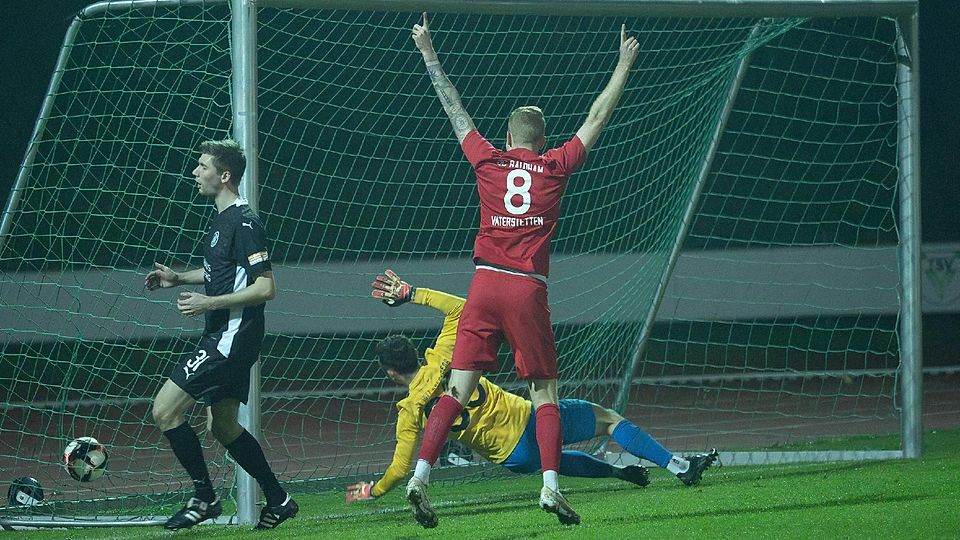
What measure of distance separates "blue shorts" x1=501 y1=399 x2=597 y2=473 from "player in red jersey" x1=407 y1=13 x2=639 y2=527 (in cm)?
77

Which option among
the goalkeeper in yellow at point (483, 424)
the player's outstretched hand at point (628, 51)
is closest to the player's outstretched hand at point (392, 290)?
the goalkeeper in yellow at point (483, 424)

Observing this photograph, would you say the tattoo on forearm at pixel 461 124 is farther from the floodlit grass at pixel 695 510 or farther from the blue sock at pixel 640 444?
the blue sock at pixel 640 444

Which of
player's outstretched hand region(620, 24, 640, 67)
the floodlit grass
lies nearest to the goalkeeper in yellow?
the floodlit grass

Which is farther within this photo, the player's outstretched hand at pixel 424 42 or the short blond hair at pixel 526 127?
the player's outstretched hand at pixel 424 42

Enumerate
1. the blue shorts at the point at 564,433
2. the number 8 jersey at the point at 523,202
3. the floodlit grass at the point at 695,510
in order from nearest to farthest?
1. the floodlit grass at the point at 695,510
2. the number 8 jersey at the point at 523,202
3. the blue shorts at the point at 564,433

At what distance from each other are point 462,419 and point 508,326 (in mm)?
858

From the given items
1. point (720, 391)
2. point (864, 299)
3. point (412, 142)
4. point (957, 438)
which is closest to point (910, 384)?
point (957, 438)

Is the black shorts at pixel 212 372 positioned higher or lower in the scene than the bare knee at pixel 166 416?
higher

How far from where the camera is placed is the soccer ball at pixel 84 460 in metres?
5.42

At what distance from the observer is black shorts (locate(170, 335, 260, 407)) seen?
4.64 metres

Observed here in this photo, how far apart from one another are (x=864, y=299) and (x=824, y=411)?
425 cm

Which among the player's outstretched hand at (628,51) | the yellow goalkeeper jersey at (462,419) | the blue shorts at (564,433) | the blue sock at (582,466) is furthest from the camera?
the blue sock at (582,466)

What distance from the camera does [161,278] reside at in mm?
4793

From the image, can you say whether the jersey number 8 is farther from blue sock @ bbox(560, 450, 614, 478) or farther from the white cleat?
blue sock @ bbox(560, 450, 614, 478)
